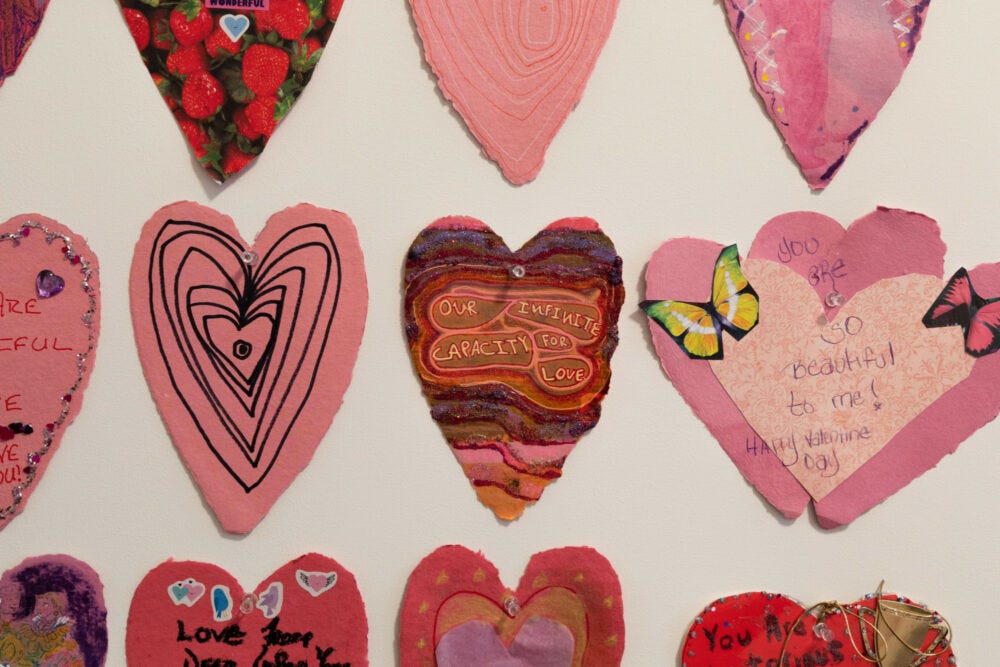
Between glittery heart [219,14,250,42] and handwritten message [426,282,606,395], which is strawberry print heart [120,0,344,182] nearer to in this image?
glittery heart [219,14,250,42]

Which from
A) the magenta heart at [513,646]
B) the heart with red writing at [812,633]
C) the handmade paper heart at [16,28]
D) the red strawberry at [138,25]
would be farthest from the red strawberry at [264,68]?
the heart with red writing at [812,633]

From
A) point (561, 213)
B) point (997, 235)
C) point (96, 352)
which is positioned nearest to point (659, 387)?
point (561, 213)

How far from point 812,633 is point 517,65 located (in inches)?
28.9

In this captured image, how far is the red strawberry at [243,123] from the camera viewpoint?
87 cm

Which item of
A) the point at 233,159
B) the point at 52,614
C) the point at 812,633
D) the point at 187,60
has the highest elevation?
the point at 187,60

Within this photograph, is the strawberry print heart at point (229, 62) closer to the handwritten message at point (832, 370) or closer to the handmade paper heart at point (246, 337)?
the handmade paper heart at point (246, 337)

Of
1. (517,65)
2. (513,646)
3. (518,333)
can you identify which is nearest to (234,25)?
(517,65)

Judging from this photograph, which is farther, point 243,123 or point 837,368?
point 837,368

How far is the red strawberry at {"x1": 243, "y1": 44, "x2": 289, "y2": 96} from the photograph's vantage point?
86 centimetres

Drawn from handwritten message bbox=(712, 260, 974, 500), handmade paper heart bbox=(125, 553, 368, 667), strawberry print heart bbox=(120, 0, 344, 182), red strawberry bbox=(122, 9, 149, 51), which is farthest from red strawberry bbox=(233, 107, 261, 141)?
handwritten message bbox=(712, 260, 974, 500)

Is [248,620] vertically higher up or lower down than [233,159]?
lower down

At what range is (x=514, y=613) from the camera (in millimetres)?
929

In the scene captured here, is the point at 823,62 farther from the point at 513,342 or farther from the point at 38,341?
the point at 38,341

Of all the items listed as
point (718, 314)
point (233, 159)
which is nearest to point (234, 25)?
point (233, 159)
